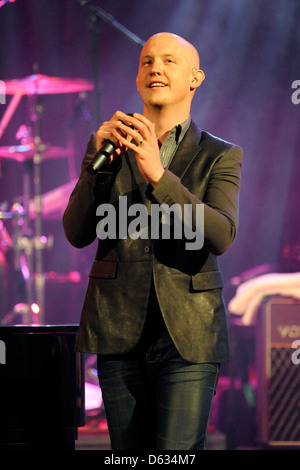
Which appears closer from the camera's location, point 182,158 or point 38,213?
point 182,158


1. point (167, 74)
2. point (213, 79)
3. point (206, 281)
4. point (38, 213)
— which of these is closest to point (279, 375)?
point (38, 213)

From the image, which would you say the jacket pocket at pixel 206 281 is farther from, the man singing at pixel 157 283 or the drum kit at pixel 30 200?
the drum kit at pixel 30 200

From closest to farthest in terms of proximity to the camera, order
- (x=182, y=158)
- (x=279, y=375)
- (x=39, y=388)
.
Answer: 1. (x=182, y=158)
2. (x=39, y=388)
3. (x=279, y=375)

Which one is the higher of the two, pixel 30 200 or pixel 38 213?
pixel 30 200

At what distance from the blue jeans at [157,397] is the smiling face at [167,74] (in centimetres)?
71

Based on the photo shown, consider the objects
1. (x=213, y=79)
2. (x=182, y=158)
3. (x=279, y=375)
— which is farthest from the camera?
(x=213, y=79)

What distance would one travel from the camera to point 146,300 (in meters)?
1.99

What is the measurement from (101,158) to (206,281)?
457 millimetres

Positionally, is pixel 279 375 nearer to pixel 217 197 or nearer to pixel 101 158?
pixel 217 197

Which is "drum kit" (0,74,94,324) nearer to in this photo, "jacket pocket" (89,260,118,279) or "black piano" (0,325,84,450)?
"black piano" (0,325,84,450)

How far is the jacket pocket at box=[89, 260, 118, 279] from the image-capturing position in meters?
2.05

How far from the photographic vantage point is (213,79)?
5633 millimetres

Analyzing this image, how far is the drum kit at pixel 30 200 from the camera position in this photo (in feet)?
17.8
